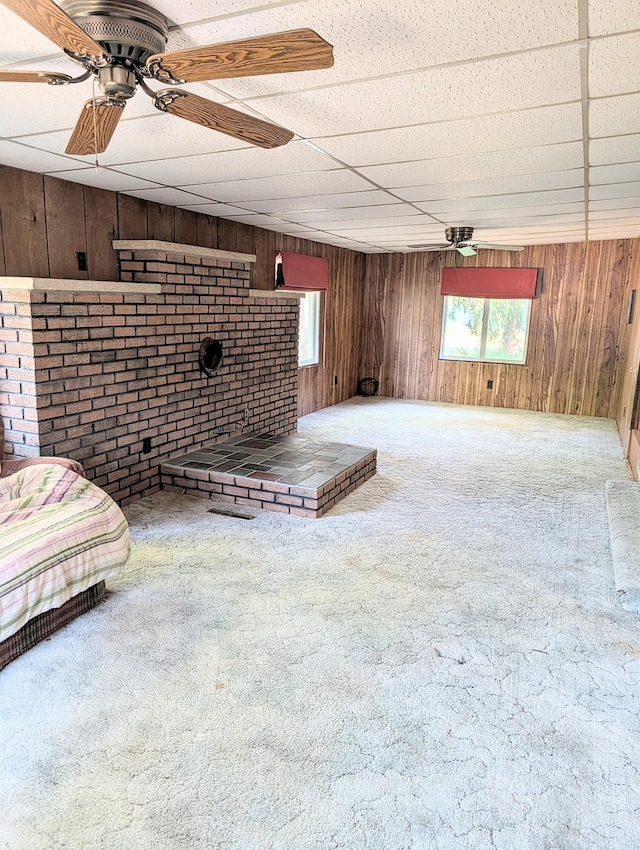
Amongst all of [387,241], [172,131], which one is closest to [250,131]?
[172,131]

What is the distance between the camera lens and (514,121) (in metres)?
2.27

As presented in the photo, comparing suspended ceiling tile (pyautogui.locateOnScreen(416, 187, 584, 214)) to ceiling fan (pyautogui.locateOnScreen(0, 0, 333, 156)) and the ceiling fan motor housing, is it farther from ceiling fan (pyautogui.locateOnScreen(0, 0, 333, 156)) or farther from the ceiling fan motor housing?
the ceiling fan motor housing

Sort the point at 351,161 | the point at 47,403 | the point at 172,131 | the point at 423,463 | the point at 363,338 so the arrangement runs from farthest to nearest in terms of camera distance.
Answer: the point at 363,338 → the point at 423,463 → the point at 47,403 → the point at 351,161 → the point at 172,131

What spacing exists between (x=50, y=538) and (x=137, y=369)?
72.1 inches

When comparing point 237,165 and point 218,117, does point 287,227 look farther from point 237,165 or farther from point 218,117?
point 218,117

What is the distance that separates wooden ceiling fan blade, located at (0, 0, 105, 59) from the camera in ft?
3.88

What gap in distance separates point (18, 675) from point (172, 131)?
2346 millimetres

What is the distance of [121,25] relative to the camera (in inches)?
57.8

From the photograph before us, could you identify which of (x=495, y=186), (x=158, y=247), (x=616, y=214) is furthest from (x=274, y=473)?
(x=616, y=214)

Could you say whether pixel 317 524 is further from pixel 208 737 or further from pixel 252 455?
pixel 208 737

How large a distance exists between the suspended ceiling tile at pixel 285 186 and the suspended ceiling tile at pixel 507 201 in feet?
2.85

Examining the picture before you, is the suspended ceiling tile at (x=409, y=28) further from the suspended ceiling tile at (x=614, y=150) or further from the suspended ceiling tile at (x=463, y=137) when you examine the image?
the suspended ceiling tile at (x=614, y=150)

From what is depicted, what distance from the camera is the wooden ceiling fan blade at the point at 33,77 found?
152 centimetres

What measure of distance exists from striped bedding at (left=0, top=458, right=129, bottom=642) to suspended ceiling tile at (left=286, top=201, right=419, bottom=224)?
2962mm
